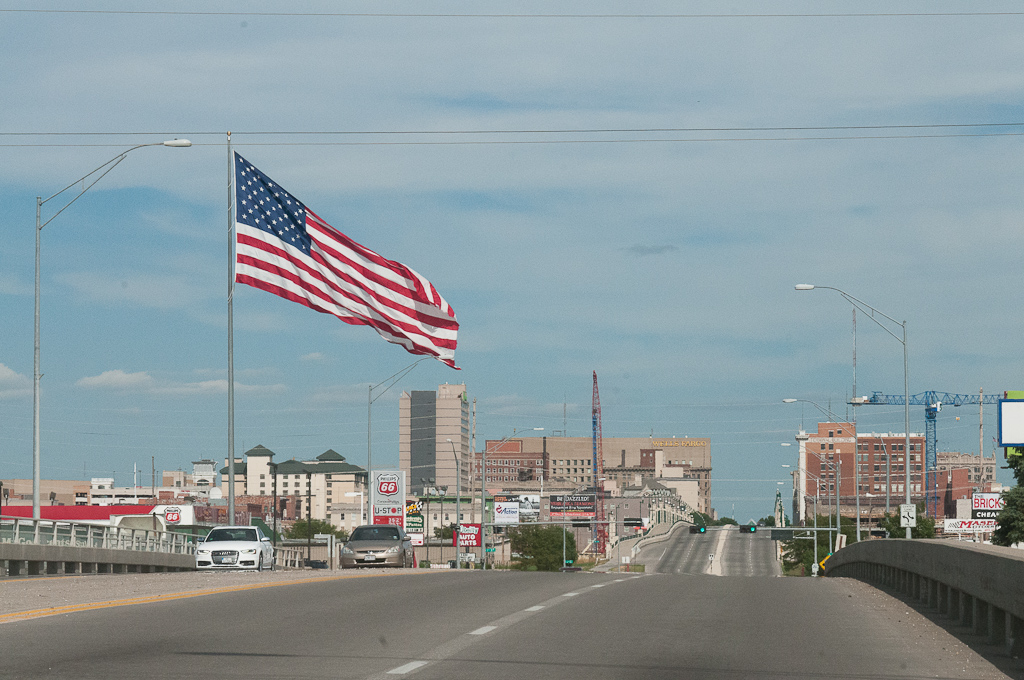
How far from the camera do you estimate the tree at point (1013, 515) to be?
55281mm

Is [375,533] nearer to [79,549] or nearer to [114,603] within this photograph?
[79,549]

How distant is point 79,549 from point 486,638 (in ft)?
90.4

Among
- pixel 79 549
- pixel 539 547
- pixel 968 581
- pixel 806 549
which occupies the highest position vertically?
pixel 968 581

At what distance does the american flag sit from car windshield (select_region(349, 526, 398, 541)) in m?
9.82

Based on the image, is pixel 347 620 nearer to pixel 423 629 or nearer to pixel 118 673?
pixel 423 629

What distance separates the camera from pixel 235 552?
120 ft

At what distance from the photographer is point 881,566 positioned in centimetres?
2702

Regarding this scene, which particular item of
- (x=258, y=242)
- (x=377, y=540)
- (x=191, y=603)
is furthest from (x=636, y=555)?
(x=191, y=603)

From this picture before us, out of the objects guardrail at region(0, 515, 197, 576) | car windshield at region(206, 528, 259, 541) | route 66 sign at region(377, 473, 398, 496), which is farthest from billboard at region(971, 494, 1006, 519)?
car windshield at region(206, 528, 259, 541)

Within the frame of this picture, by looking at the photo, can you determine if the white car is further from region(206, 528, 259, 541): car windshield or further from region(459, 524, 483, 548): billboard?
region(459, 524, 483, 548): billboard

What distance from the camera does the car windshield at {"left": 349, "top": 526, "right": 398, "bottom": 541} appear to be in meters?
39.4

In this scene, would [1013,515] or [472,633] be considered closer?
[472,633]

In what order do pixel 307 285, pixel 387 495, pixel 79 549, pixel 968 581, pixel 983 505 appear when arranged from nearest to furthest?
pixel 968 581
pixel 307 285
pixel 79 549
pixel 387 495
pixel 983 505

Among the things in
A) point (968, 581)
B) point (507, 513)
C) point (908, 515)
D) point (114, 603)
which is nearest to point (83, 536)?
point (114, 603)
